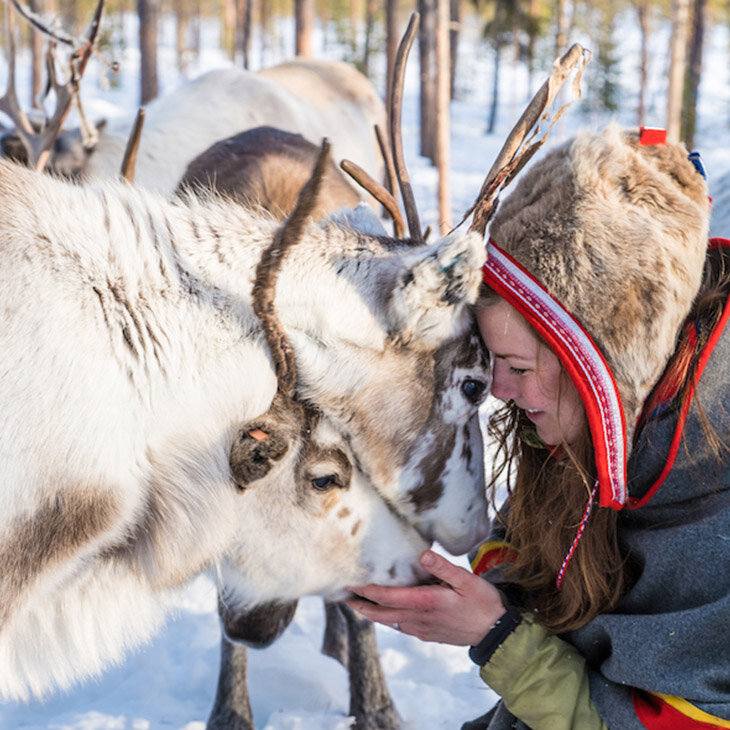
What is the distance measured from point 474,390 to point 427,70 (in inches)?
410

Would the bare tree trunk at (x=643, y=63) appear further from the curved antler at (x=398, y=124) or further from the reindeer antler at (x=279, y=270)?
the reindeer antler at (x=279, y=270)

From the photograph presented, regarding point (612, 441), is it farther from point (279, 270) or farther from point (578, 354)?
point (279, 270)

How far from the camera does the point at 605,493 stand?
5.17 feet

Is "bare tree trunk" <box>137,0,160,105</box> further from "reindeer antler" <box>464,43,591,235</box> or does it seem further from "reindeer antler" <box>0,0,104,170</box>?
"reindeer antler" <box>464,43,591,235</box>

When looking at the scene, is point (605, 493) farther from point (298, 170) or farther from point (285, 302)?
point (298, 170)

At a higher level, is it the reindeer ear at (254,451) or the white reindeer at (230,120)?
the white reindeer at (230,120)

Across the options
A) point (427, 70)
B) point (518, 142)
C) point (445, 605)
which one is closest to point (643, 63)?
point (427, 70)

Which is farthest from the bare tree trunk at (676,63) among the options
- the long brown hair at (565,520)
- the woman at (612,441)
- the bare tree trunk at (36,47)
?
the woman at (612,441)

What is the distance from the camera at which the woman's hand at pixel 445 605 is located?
66.6 inches

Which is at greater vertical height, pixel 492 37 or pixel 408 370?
pixel 492 37

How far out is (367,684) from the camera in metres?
2.60

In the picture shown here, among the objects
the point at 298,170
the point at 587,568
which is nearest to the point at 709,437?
the point at 587,568

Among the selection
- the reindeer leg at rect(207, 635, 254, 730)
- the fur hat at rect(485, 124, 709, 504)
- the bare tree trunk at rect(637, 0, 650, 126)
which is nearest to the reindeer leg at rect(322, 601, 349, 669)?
the reindeer leg at rect(207, 635, 254, 730)

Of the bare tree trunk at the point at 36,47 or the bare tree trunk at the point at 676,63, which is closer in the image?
the bare tree trunk at the point at 676,63
